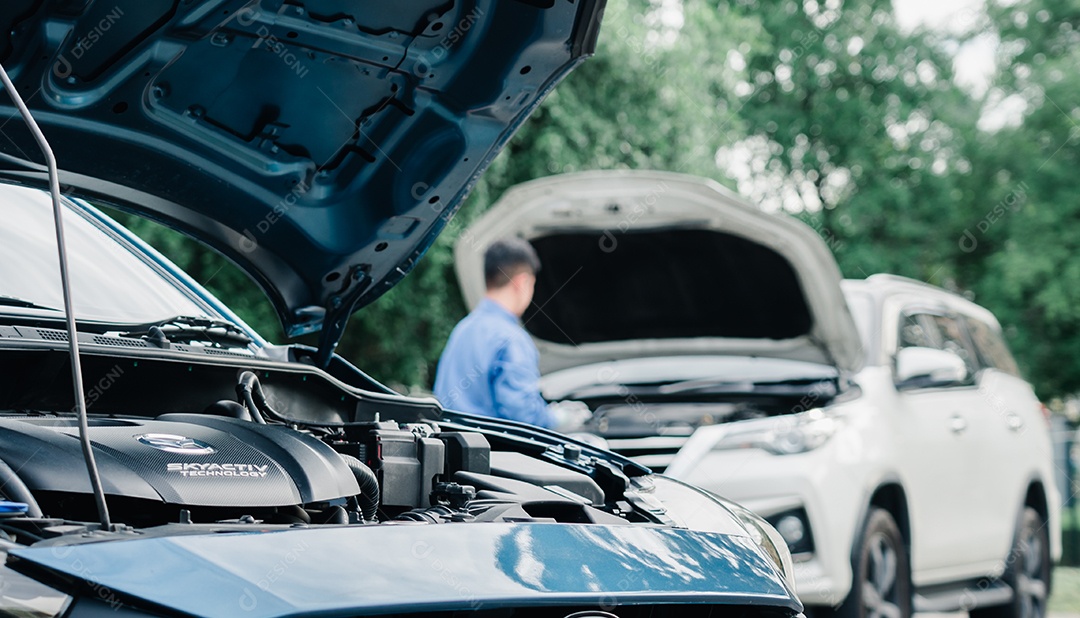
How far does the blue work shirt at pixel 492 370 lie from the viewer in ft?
17.0

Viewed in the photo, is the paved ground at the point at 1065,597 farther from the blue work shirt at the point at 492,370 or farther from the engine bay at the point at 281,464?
the engine bay at the point at 281,464

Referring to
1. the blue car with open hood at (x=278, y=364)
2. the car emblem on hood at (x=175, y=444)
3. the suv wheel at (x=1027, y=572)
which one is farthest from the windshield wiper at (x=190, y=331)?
the suv wheel at (x=1027, y=572)

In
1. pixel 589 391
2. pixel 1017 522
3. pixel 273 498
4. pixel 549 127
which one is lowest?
pixel 273 498

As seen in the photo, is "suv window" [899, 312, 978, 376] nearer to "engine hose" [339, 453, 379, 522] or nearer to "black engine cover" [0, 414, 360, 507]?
"engine hose" [339, 453, 379, 522]

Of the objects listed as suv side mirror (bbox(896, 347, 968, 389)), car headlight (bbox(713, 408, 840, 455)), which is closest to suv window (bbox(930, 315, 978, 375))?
suv side mirror (bbox(896, 347, 968, 389))

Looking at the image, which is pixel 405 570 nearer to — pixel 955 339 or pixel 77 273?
pixel 77 273

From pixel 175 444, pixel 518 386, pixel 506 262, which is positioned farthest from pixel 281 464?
pixel 506 262

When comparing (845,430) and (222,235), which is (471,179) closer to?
(222,235)

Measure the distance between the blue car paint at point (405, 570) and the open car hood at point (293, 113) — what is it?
3.78ft

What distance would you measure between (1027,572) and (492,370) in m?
4.07

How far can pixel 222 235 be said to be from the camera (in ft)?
10.9

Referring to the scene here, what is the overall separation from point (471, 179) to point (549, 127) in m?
8.43

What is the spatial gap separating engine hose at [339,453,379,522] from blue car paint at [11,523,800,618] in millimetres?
597

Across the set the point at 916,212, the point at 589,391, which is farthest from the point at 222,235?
the point at 916,212
